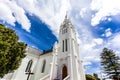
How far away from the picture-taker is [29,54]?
2544cm

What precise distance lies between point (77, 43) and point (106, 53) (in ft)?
29.3

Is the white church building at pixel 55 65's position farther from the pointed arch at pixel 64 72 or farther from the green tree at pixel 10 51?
the green tree at pixel 10 51

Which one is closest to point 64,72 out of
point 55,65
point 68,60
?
point 55,65

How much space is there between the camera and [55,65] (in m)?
23.0

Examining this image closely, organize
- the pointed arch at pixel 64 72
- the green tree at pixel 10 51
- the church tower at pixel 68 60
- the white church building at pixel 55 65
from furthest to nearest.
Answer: the pointed arch at pixel 64 72 → the white church building at pixel 55 65 → the church tower at pixel 68 60 → the green tree at pixel 10 51

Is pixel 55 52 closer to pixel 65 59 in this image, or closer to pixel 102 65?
pixel 65 59

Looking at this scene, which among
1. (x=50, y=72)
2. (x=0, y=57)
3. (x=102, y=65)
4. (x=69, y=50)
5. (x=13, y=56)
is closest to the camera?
(x=0, y=57)

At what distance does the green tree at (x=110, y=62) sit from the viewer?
2412 centimetres

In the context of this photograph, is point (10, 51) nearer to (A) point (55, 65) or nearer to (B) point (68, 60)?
(A) point (55, 65)

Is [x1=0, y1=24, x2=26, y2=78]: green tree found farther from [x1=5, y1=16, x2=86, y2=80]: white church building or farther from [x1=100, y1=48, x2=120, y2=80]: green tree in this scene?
[x1=100, y1=48, x2=120, y2=80]: green tree

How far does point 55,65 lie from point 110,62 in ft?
51.0

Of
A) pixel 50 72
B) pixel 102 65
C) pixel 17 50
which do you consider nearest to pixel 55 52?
pixel 50 72

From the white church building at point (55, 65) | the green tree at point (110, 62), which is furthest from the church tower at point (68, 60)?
the green tree at point (110, 62)

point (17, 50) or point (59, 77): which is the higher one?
point (17, 50)
